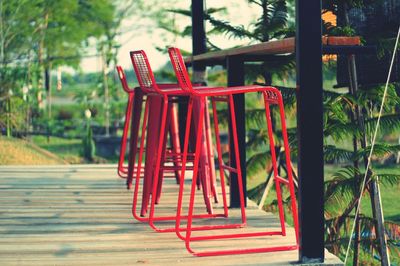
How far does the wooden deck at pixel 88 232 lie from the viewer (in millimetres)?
3117

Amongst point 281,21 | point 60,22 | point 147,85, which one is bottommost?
point 147,85

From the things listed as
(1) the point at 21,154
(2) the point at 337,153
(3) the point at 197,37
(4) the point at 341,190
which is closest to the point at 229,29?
(3) the point at 197,37

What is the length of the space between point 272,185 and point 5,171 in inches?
85.3

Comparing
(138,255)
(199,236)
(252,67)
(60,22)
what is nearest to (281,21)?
(252,67)

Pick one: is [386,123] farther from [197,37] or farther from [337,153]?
[197,37]

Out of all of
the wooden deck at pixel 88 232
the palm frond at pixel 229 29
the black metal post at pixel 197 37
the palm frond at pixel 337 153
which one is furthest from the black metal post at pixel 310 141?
the palm frond at pixel 229 29

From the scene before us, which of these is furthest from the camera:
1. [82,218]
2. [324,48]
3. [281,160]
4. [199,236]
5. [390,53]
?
[281,160]

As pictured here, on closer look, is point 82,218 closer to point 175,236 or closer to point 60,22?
point 175,236

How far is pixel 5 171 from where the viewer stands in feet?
20.5

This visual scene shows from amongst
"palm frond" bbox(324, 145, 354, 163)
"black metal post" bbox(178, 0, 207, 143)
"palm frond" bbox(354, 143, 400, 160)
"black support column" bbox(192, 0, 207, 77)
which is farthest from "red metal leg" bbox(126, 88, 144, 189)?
"palm frond" bbox(354, 143, 400, 160)

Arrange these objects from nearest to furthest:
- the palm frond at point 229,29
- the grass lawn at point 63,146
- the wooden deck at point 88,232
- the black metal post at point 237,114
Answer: the wooden deck at point 88,232 < the black metal post at point 237,114 < the palm frond at point 229,29 < the grass lawn at point 63,146

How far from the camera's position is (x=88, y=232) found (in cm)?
369

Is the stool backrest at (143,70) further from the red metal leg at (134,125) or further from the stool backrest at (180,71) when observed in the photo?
the red metal leg at (134,125)

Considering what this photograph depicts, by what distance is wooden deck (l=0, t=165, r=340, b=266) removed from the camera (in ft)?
10.2
